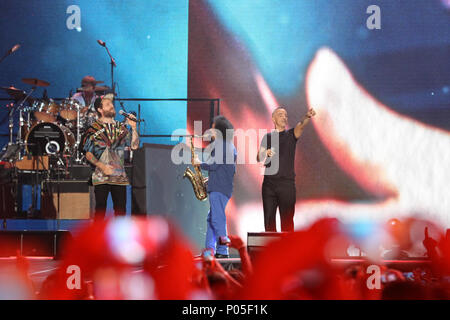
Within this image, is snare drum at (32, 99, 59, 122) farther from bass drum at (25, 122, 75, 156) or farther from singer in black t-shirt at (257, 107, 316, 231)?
singer in black t-shirt at (257, 107, 316, 231)

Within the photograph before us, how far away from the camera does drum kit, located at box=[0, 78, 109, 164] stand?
6.40 metres

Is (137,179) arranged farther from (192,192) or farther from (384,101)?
(384,101)

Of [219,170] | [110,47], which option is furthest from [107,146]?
[110,47]

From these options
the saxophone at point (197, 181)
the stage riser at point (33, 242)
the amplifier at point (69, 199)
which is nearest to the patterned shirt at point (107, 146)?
the stage riser at point (33, 242)

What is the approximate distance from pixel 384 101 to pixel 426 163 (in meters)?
1.08

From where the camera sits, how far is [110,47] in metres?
7.81

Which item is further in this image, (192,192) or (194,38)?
(194,38)

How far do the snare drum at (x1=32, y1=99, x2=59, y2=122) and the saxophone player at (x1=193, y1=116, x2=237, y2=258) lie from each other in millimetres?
3232

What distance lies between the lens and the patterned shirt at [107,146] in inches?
168

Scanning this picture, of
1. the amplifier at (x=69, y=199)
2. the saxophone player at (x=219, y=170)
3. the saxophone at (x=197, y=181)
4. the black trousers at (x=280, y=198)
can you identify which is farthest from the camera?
the amplifier at (x=69, y=199)

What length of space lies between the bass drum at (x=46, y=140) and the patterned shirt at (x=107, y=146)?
2291 millimetres

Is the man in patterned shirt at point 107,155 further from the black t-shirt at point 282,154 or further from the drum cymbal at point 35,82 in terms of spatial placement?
the drum cymbal at point 35,82

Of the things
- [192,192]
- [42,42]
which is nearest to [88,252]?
[192,192]

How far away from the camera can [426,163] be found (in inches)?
291
